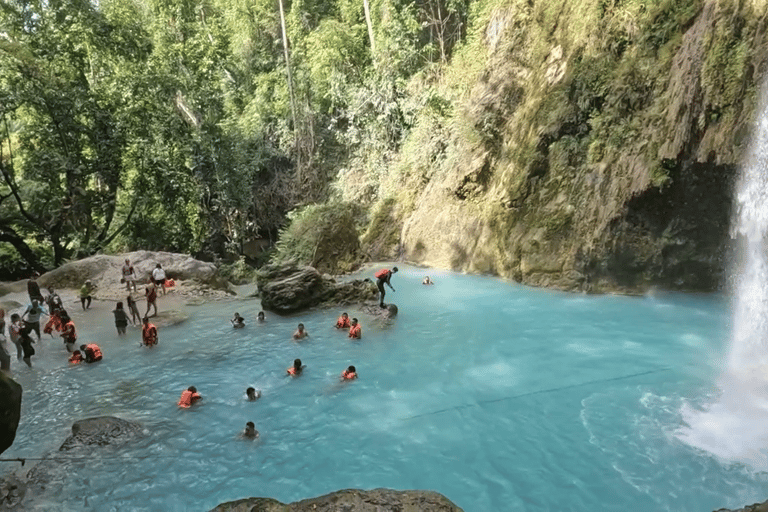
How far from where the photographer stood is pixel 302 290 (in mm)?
15008

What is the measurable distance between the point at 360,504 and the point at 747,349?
9915 millimetres

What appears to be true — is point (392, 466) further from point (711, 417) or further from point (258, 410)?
point (711, 417)

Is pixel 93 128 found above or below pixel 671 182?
above

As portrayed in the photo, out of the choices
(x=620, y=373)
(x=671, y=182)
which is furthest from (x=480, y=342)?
(x=671, y=182)

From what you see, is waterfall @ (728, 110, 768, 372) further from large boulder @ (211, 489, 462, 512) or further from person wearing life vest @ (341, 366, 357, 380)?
large boulder @ (211, 489, 462, 512)

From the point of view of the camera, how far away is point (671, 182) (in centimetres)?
1295

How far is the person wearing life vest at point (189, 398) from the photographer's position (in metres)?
8.64

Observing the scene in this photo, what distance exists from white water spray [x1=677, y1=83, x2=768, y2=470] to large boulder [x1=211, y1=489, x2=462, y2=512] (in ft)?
16.5

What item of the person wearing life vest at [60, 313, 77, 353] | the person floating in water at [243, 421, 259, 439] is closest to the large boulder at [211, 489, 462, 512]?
the person floating in water at [243, 421, 259, 439]

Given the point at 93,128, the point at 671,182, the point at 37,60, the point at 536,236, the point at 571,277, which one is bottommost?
the point at 571,277

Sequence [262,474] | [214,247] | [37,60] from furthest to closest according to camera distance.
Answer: [214,247], [37,60], [262,474]

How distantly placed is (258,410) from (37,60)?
1837cm

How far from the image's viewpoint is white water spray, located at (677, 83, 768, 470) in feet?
22.3

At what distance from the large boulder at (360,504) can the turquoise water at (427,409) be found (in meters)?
2.50
